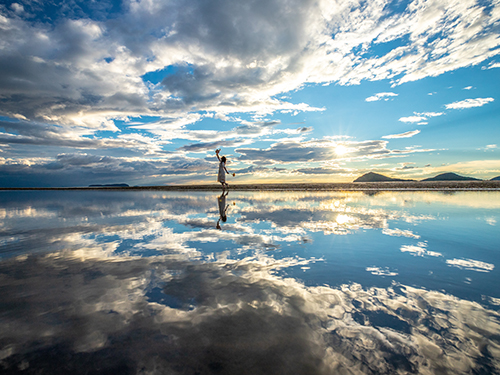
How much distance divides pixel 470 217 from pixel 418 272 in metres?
6.94

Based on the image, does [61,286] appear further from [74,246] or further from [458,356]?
[458,356]

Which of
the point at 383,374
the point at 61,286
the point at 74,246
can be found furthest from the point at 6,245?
the point at 383,374

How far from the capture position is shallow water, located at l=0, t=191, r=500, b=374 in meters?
2.07

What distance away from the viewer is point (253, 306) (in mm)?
2914

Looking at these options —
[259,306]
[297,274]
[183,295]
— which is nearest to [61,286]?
[183,295]

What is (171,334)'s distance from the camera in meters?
2.40

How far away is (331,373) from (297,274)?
1.90m

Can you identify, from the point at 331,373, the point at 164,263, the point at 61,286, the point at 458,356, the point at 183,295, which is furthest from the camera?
the point at 164,263

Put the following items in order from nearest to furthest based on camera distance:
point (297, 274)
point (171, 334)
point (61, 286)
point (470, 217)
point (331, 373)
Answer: point (331, 373) < point (171, 334) < point (61, 286) < point (297, 274) < point (470, 217)

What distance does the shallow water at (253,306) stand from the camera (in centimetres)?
207

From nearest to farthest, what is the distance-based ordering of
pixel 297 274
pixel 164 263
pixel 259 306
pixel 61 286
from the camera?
pixel 259 306 < pixel 61 286 < pixel 297 274 < pixel 164 263

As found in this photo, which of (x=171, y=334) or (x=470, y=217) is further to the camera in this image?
(x=470, y=217)

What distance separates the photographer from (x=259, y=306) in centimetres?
291

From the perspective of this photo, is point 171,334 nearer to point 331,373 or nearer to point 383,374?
point 331,373
